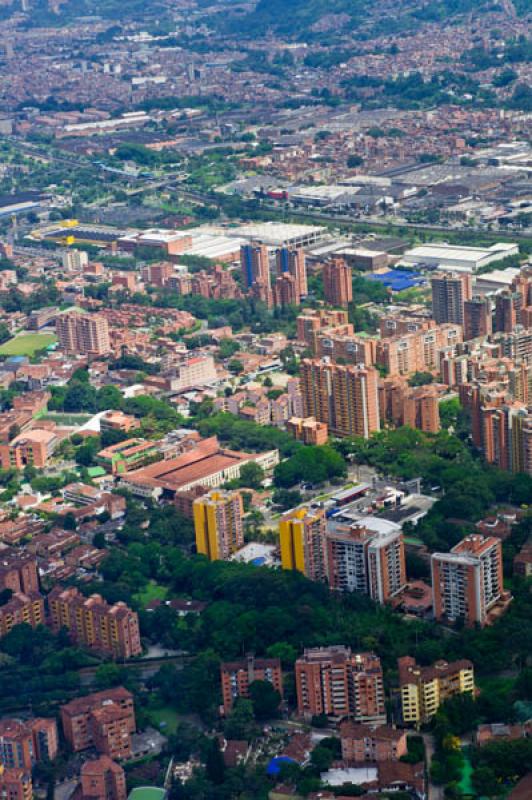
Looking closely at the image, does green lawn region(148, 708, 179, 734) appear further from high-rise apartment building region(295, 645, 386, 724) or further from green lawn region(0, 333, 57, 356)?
green lawn region(0, 333, 57, 356)

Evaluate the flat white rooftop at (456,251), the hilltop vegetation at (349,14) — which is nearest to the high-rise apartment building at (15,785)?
the flat white rooftop at (456,251)

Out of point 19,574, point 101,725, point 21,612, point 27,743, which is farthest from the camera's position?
point 19,574

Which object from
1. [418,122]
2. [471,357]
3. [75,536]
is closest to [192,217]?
[418,122]

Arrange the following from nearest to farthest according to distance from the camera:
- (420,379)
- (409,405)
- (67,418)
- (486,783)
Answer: (486,783)
(409,405)
(420,379)
(67,418)

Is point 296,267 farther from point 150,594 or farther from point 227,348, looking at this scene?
point 150,594

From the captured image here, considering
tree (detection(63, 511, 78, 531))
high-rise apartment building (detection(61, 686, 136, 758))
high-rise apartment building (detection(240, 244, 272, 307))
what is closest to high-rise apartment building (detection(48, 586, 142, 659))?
high-rise apartment building (detection(61, 686, 136, 758))

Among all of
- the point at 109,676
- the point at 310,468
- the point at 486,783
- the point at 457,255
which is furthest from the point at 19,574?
the point at 457,255
